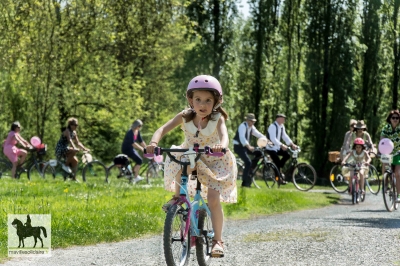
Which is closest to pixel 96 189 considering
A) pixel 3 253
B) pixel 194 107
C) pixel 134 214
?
pixel 134 214

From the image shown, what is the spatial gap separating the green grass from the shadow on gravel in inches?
81.5

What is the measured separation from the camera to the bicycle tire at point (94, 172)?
2256 cm

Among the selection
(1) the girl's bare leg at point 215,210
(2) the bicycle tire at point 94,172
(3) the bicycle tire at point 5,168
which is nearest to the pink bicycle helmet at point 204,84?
(1) the girl's bare leg at point 215,210

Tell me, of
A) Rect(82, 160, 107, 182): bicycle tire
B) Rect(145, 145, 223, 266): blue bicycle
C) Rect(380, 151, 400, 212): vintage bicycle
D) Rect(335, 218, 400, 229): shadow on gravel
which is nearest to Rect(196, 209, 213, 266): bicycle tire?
Rect(145, 145, 223, 266): blue bicycle

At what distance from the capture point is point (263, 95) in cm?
3978

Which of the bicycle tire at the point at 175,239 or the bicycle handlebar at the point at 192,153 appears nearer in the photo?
the bicycle tire at the point at 175,239

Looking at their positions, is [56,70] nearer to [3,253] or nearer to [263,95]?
[263,95]

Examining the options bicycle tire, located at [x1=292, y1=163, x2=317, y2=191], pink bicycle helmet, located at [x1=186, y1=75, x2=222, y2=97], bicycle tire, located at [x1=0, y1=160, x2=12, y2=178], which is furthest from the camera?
bicycle tire, located at [x1=0, y1=160, x2=12, y2=178]

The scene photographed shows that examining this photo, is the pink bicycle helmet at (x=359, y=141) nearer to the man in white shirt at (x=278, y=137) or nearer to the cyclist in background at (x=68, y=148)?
the man in white shirt at (x=278, y=137)

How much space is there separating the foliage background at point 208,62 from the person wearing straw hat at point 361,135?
10.8 meters

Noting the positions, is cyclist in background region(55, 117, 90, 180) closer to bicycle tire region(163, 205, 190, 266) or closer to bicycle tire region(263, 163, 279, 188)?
bicycle tire region(263, 163, 279, 188)

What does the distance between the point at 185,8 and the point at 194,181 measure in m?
26.3

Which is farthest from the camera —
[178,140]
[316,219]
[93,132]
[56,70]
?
[178,140]

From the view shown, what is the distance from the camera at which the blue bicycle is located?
7047 millimetres
